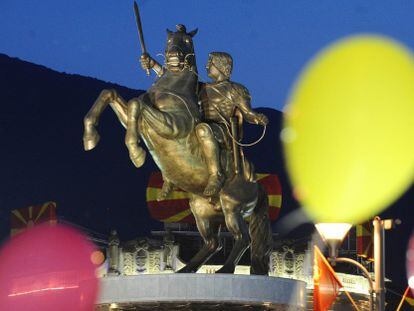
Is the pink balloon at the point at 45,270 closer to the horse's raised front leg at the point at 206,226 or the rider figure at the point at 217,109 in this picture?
the horse's raised front leg at the point at 206,226

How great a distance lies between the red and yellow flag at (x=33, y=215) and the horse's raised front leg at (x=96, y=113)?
75.2 ft

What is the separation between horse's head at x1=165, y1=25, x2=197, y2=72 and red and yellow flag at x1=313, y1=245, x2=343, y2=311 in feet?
13.2

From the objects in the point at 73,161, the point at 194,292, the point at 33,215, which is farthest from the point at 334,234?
the point at 73,161

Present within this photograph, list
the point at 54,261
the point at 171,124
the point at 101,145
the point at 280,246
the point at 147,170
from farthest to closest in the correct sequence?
1. the point at 101,145
2. the point at 147,170
3. the point at 54,261
4. the point at 280,246
5. the point at 171,124

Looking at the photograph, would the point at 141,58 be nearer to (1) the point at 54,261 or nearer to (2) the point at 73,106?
(1) the point at 54,261

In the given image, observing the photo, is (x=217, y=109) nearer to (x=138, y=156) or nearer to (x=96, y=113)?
(x=138, y=156)

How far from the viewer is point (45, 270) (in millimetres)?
40969

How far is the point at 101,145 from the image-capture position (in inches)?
5231

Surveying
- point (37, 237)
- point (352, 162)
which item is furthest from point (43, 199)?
point (37, 237)

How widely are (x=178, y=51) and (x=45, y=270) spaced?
20.6m

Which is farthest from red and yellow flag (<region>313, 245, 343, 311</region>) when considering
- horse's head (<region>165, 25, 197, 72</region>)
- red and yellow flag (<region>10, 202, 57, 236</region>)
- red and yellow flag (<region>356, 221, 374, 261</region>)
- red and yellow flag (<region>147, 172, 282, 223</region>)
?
red and yellow flag (<region>147, 172, 282, 223</region>)

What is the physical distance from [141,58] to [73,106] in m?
123

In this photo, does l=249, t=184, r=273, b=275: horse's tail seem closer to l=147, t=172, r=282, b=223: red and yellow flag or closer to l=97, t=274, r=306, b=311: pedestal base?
l=97, t=274, r=306, b=311: pedestal base

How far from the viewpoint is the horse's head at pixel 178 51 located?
2178cm
